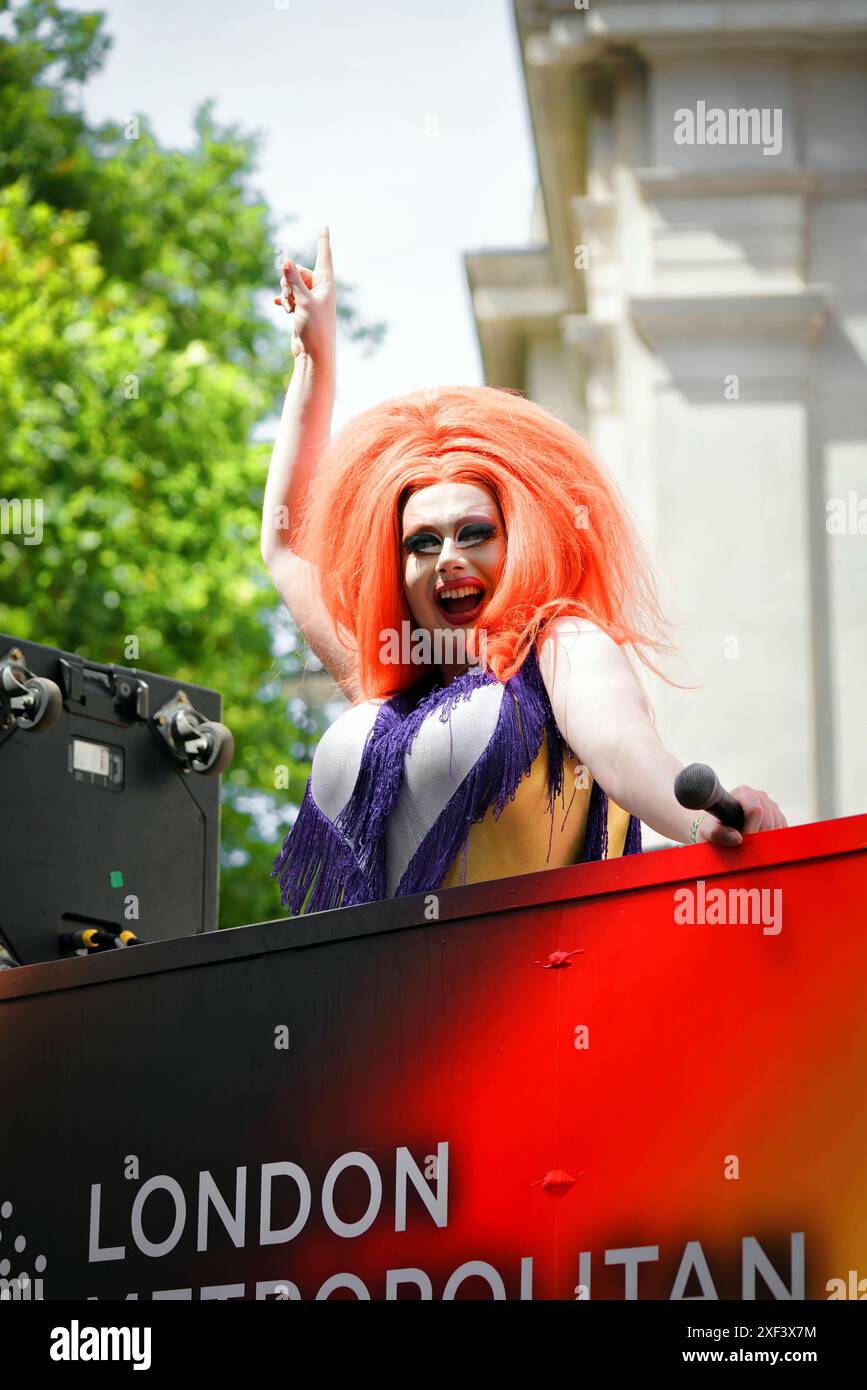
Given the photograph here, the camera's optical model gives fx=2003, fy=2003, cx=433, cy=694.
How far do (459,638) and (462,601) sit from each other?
0.29 feet

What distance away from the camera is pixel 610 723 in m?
3.48

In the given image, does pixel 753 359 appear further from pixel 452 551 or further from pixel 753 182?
pixel 452 551

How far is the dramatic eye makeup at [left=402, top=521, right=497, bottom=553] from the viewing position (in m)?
3.91

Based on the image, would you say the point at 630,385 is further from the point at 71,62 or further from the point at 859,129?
the point at 71,62

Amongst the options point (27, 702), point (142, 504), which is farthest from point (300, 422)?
point (142, 504)

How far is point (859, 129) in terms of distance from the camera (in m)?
11.2

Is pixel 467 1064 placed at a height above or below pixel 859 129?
below

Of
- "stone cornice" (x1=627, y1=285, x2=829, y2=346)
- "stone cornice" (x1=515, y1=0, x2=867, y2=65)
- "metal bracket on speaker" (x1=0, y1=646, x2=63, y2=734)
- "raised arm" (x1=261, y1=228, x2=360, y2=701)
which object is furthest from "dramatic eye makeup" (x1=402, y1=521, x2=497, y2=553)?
"stone cornice" (x1=515, y1=0, x2=867, y2=65)

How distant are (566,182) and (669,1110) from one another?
37.4 ft

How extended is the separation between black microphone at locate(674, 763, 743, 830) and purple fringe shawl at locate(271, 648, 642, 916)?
805 millimetres

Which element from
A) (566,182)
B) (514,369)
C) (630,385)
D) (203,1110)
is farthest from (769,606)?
(203,1110)

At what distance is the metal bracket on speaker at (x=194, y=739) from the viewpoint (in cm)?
516

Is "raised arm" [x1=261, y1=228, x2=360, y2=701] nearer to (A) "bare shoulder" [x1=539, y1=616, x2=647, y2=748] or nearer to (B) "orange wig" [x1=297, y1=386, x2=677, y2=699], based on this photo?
(B) "orange wig" [x1=297, y1=386, x2=677, y2=699]

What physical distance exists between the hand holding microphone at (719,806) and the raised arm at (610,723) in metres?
0.35
